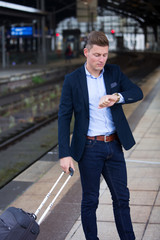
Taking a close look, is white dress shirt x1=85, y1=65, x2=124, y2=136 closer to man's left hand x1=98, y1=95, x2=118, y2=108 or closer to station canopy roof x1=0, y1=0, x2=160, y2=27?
man's left hand x1=98, y1=95, x2=118, y2=108

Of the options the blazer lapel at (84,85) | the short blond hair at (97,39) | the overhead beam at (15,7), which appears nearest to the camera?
the short blond hair at (97,39)

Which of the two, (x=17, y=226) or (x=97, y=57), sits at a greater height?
(x=97, y=57)

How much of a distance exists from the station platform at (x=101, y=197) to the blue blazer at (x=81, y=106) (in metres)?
1.01

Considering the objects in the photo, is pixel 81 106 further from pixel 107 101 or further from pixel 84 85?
pixel 107 101

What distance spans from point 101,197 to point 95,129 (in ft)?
6.06

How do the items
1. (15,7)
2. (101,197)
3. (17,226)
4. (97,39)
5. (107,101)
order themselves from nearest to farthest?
(17,226) < (107,101) < (97,39) < (101,197) < (15,7)

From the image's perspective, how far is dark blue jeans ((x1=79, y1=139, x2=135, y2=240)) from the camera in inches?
130

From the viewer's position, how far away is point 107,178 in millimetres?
3400

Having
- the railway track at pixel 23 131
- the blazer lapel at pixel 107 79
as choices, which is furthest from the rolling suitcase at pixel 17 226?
the railway track at pixel 23 131

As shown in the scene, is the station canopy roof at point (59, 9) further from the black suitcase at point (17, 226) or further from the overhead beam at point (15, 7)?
the black suitcase at point (17, 226)

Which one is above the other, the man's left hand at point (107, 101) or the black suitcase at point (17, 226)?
the man's left hand at point (107, 101)

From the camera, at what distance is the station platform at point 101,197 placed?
4.08 metres

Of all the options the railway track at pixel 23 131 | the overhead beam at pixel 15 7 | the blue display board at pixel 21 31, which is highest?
the overhead beam at pixel 15 7

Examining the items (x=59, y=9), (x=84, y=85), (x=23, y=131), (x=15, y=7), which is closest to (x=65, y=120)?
(x=84, y=85)
